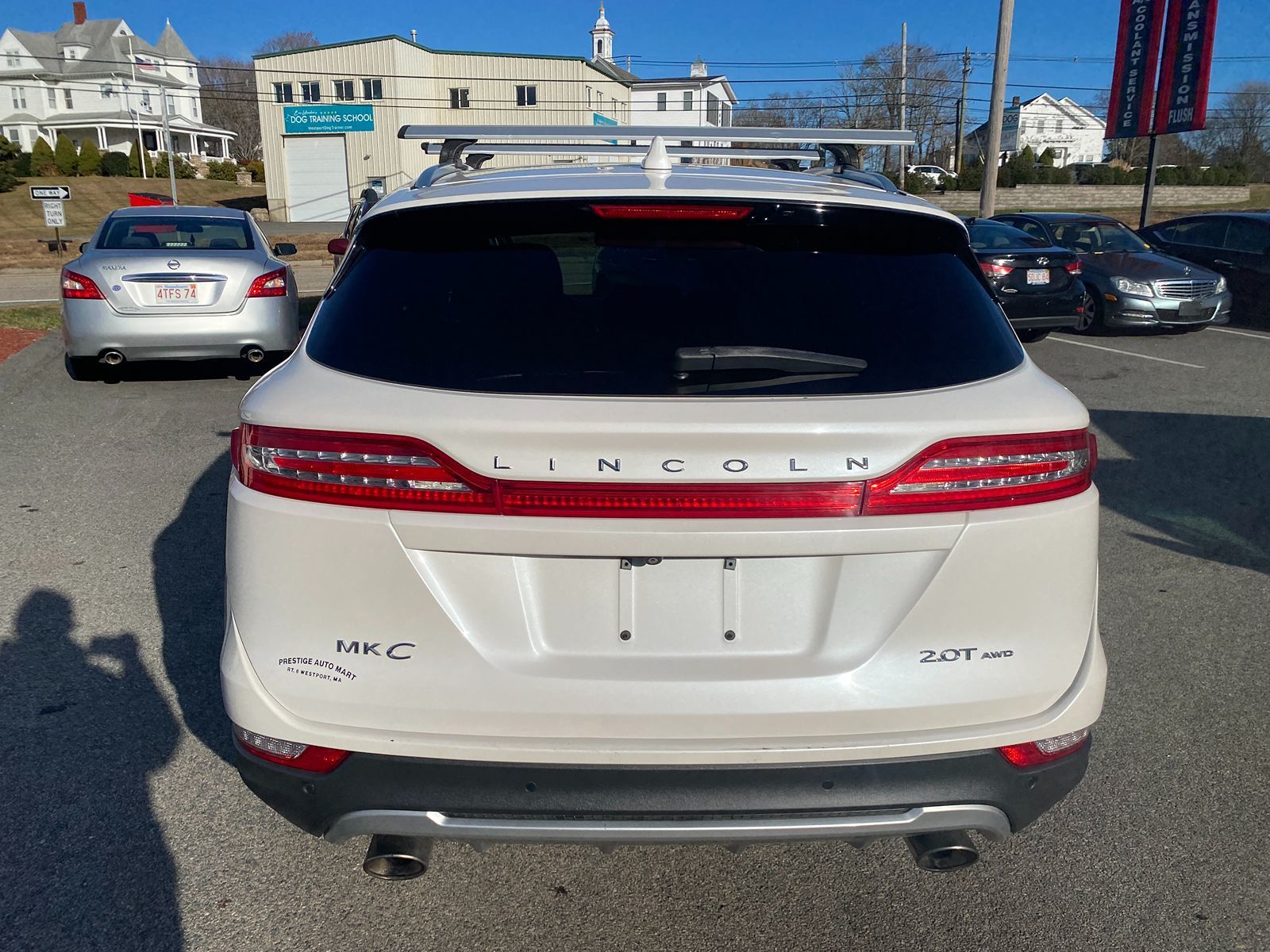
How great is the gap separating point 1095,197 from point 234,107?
76.3m

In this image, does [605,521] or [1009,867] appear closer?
[605,521]

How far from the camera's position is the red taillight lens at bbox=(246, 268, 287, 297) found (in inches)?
358

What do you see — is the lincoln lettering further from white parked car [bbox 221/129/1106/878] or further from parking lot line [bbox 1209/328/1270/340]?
parking lot line [bbox 1209/328/1270/340]

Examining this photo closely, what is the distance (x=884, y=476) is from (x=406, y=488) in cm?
96

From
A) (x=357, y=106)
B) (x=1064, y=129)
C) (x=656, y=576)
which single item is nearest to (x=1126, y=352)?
(x=656, y=576)

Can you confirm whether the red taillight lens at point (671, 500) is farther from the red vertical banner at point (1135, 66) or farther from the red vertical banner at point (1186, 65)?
the red vertical banner at point (1135, 66)

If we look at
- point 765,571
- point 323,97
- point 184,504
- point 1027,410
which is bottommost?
point 184,504

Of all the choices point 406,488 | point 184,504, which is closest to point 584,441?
point 406,488

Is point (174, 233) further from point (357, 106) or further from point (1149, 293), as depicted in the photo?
point (357, 106)

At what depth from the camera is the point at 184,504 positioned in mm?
6008

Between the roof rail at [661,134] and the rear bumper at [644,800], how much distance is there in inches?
80.2

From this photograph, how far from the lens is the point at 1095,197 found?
172 ft

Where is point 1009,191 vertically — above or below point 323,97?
below

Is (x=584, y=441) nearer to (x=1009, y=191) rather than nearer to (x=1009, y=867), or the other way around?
(x=1009, y=867)
